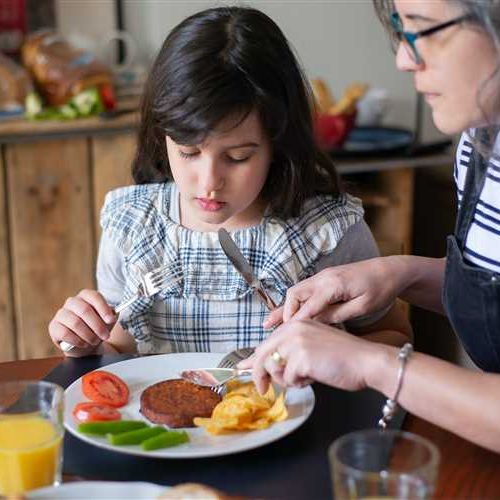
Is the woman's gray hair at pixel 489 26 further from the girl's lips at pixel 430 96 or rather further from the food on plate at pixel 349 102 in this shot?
the food on plate at pixel 349 102

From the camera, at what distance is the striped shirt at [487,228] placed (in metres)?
1.39

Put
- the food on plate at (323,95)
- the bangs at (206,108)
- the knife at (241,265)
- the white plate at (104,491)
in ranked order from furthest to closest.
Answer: the food on plate at (323,95) → the knife at (241,265) → the bangs at (206,108) → the white plate at (104,491)

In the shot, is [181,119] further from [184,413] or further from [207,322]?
[184,413]

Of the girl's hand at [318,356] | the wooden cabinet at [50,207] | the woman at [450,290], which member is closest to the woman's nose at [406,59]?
the woman at [450,290]

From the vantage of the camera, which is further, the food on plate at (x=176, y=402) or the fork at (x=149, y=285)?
the fork at (x=149, y=285)

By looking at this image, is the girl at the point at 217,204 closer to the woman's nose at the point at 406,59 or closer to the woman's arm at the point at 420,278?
the woman's arm at the point at 420,278

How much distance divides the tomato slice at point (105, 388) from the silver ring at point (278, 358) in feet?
0.80

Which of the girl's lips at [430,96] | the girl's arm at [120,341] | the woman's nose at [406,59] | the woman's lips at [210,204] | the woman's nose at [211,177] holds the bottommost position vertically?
the girl's arm at [120,341]

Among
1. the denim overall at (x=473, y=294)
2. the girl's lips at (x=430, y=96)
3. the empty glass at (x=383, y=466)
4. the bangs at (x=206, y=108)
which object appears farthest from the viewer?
the bangs at (x=206, y=108)

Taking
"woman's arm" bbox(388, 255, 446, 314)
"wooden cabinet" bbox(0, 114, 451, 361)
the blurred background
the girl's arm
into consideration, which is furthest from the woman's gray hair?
"wooden cabinet" bbox(0, 114, 451, 361)

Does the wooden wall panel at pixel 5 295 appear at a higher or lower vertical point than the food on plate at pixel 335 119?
lower

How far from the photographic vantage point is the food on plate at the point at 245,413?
1.22 meters

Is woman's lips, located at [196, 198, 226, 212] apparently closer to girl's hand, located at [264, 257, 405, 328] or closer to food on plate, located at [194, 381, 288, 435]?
girl's hand, located at [264, 257, 405, 328]

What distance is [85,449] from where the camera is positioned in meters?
1.19
